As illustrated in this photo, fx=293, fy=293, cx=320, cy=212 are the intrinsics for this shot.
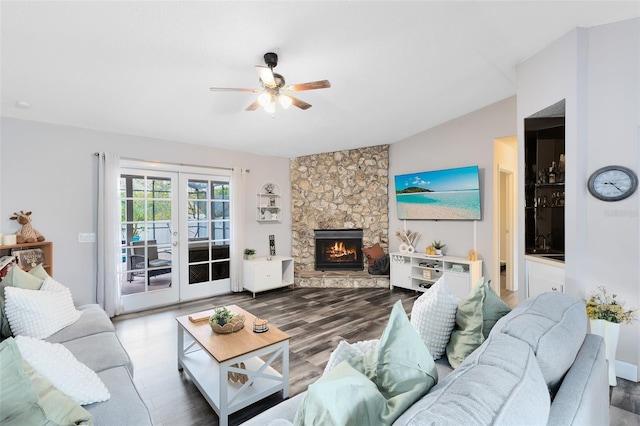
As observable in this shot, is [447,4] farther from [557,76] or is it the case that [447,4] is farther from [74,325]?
[74,325]

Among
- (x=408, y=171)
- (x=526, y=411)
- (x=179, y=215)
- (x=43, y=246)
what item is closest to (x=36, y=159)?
(x=43, y=246)

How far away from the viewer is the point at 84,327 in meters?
2.22

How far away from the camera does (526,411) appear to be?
28.0 inches

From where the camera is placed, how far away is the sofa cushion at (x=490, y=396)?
65 centimetres

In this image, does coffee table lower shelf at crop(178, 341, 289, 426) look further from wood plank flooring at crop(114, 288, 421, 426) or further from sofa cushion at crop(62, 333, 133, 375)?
sofa cushion at crop(62, 333, 133, 375)

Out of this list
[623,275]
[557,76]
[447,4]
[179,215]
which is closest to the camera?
[447,4]

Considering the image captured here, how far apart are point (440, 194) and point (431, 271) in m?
1.23

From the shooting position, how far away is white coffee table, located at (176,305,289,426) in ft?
6.12

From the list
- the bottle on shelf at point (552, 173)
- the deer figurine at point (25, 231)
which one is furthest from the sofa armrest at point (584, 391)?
the deer figurine at point (25, 231)

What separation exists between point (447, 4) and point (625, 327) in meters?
2.87

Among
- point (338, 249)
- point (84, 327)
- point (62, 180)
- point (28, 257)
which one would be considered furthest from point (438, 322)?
point (62, 180)

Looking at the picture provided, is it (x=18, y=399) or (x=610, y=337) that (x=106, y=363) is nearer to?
(x=18, y=399)

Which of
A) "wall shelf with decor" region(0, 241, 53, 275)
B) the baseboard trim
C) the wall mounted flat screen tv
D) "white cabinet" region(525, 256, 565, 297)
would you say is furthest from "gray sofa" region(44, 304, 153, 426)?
the wall mounted flat screen tv

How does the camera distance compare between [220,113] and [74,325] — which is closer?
[74,325]
